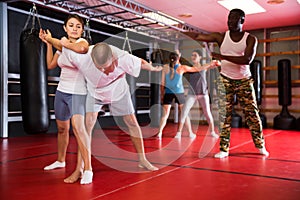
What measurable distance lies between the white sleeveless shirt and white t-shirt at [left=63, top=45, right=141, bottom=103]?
3.92ft

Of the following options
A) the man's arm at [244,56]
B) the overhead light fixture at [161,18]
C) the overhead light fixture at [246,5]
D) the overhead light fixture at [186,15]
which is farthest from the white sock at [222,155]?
the overhead light fixture at [186,15]

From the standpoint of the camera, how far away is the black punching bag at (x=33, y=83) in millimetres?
3090

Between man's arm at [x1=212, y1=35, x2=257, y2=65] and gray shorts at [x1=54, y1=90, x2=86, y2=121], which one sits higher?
man's arm at [x1=212, y1=35, x2=257, y2=65]

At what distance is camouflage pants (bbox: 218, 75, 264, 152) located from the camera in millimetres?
3146

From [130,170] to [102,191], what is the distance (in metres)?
0.63

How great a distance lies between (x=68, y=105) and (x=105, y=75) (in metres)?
0.39

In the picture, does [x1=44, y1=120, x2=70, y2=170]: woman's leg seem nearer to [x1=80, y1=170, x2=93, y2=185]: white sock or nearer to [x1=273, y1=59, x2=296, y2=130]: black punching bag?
[x1=80, y1=170, x2=93, y2=185]: white sock

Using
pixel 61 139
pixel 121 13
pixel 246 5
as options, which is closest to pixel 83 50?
pixel 61 139

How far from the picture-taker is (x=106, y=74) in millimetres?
2168

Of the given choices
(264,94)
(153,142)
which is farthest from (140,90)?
(153,142)

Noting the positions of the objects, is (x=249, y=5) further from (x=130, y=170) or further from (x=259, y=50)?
(x=130, y=170)

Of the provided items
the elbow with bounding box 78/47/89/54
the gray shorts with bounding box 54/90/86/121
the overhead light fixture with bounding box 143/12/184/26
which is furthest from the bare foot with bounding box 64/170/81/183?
the overhead light fixture with bounding box 143/12/184/26

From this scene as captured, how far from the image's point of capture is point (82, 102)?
223cm

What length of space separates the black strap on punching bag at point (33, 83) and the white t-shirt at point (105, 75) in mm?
1113
